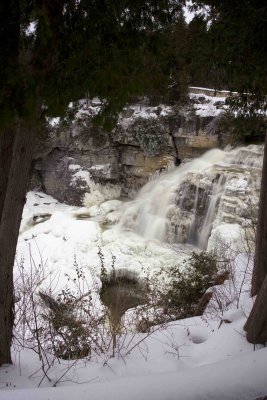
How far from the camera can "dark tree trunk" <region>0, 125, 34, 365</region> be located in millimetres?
3320

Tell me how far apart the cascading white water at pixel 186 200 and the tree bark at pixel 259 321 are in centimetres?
711

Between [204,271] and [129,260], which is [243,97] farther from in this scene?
[129,260]

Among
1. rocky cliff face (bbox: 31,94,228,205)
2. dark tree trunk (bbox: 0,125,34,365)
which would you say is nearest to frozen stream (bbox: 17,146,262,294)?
rocky cliff face (bbox: 31,94,228,205)

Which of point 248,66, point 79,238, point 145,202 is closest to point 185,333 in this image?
point 248,66

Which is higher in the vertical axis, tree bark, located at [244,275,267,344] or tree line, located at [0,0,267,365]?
tree line, located at [0,0,267,365]

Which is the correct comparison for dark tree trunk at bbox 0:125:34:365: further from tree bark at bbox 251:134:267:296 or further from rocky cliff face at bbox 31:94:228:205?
rocky cliff face at bbox 31:94:228:205

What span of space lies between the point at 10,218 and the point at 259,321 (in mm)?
2720

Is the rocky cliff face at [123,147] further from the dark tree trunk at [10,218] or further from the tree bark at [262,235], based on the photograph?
the dark tree trunk at [10,218]

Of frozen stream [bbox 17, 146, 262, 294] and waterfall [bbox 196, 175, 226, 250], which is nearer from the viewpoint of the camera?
frozen stream [bbox 17, 146, 262, 294]

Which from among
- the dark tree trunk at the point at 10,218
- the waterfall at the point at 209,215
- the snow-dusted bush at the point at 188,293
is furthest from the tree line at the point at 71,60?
the waterfall at the point at 209,215

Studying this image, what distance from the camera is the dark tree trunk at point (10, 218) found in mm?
3320

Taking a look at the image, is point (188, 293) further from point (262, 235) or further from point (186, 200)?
point (186, 200)

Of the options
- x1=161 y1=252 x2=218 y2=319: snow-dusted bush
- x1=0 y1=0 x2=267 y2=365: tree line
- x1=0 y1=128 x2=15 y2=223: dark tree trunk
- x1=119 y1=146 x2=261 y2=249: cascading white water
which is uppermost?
x1=0 y1=0 x2=267 y2=365: tree line

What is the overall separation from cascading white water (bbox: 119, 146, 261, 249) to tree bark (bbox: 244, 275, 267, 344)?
711cm
